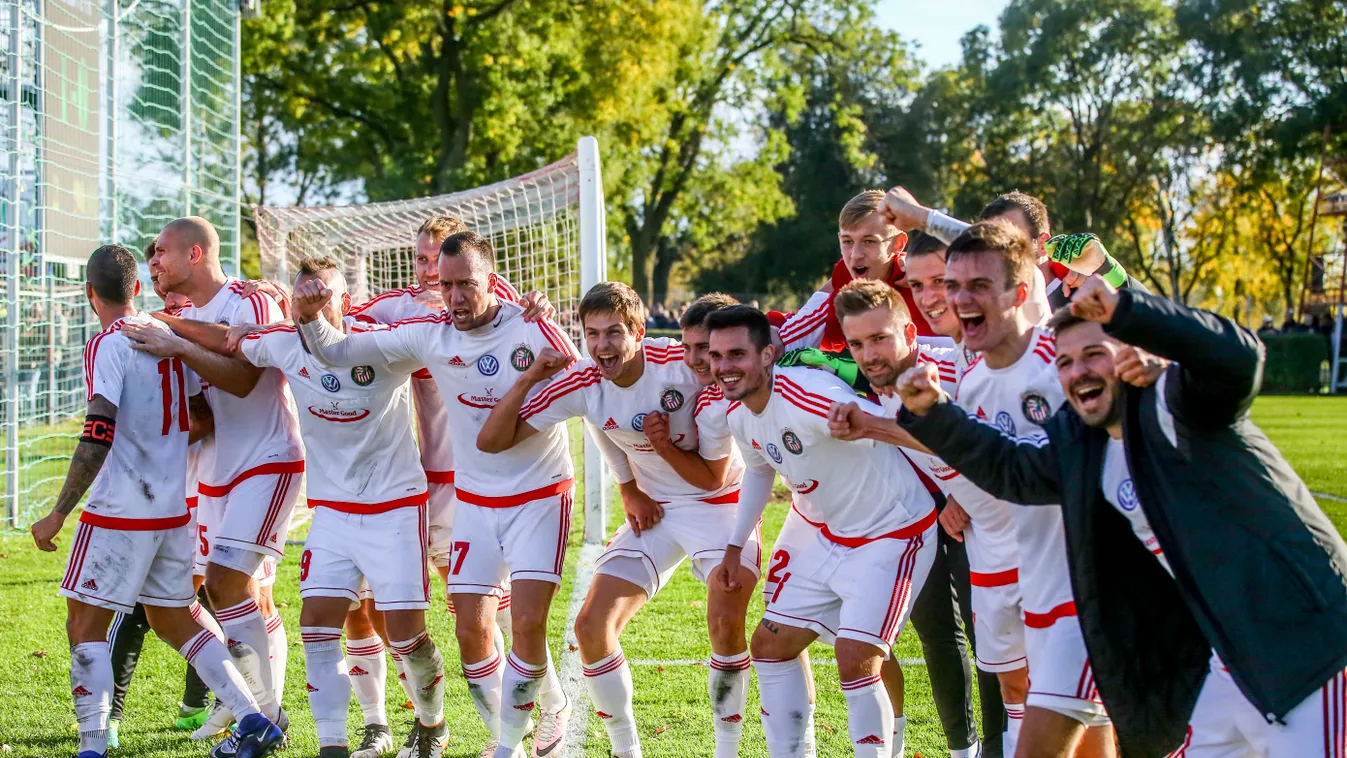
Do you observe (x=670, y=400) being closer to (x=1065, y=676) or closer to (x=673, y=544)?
(x=673, y=544)

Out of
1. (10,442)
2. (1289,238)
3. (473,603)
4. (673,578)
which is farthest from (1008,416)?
(1289,238)

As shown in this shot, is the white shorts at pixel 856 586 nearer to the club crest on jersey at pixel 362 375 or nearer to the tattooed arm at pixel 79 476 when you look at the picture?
the club crest on jersey at pixel 362 375

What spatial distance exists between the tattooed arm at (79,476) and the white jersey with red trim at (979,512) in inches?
118

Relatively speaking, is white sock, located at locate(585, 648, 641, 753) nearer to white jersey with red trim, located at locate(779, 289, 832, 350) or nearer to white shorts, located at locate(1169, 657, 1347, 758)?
white jersey with red trim, located at locate(779, 289, 832, 350)

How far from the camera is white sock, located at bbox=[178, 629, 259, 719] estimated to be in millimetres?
4559

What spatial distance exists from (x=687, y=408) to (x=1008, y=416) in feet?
4.96

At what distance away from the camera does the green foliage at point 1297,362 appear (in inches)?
1069

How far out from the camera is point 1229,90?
3919 cm

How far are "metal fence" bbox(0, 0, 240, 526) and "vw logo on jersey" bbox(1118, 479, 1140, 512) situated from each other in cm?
795

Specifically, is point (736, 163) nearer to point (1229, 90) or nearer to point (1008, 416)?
point (1229, 90)

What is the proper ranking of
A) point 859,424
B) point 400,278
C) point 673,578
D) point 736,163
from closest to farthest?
point 859,424, point 673,578, point 400,278, point 736,163

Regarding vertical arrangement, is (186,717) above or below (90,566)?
below

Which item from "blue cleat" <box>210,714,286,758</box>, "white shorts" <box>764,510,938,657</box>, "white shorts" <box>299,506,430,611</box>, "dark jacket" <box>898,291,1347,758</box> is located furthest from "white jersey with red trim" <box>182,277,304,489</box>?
"dark jacket" <box>898,291,1347,758</box>

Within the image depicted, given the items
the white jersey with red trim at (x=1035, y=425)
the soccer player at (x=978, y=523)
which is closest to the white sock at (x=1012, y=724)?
the soccer player at (x=978, y=523)
